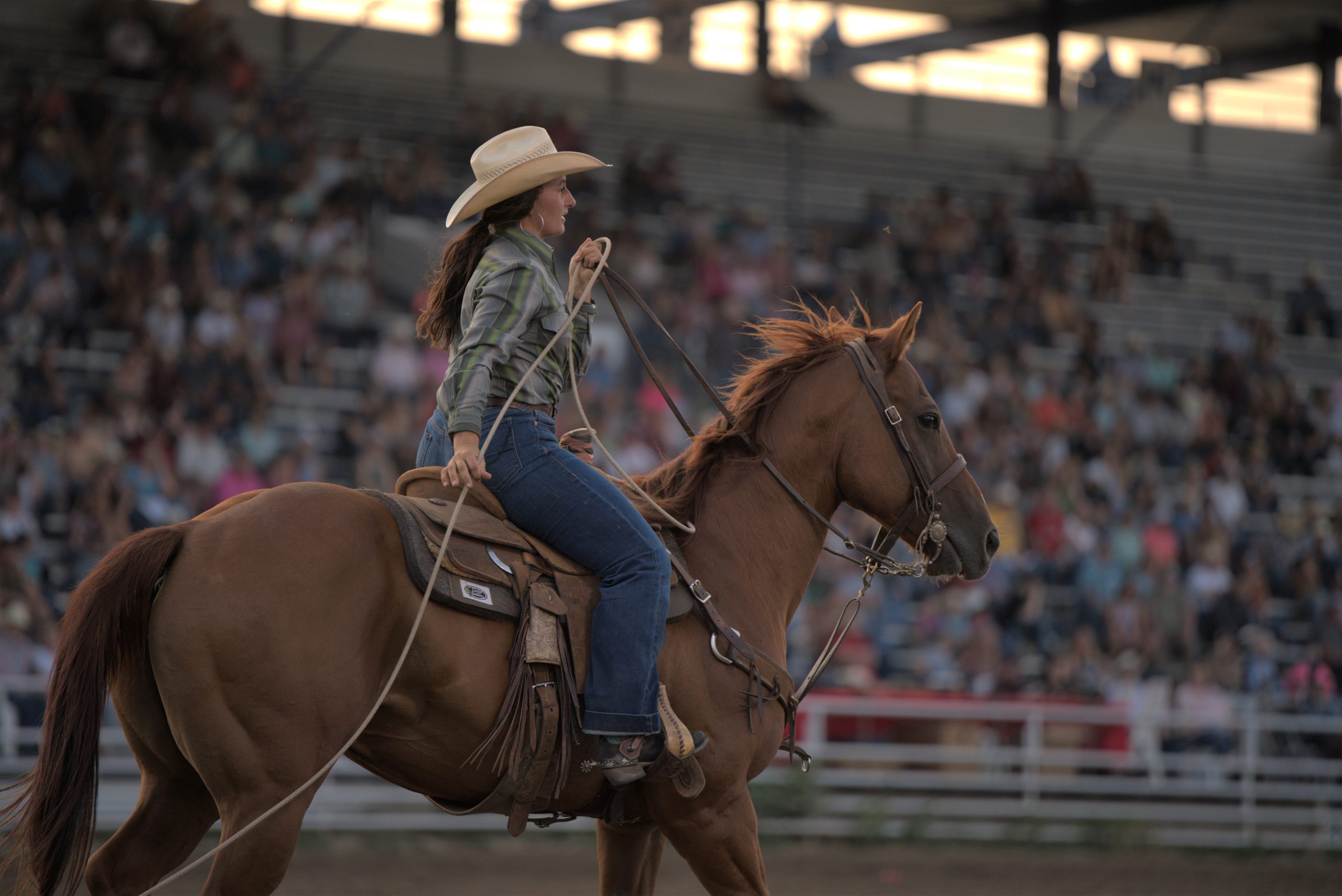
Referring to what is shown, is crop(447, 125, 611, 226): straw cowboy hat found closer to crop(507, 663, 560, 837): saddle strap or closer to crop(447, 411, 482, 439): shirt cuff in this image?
crop(447, 411, 482, 439): shirt cuff

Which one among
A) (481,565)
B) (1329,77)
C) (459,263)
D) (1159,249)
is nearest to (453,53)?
(1159,249)

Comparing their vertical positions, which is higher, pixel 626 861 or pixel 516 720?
pixel 516 720

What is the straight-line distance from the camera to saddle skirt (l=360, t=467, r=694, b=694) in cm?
380

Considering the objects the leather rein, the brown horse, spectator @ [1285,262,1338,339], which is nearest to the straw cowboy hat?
the leather rein


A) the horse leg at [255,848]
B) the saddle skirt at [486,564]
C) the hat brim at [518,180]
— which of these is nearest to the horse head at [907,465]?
the saddle skirt at [486,564]

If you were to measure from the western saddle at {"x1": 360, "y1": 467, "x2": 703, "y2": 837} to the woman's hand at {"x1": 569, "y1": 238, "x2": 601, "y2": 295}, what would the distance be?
694mm

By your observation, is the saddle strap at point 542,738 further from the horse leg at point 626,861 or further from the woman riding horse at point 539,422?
the horse leg at point 626,861

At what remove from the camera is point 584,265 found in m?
4.30

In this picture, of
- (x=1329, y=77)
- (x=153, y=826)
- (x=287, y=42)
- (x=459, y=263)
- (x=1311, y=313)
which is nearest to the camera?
(x=153, y=826)

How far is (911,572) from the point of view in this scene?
4582 millimetres

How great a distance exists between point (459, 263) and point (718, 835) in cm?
184

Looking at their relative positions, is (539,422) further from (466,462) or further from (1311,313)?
(1311,313)

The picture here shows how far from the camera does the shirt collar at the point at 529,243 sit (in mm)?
4121

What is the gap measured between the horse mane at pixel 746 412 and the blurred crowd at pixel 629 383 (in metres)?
4.47
